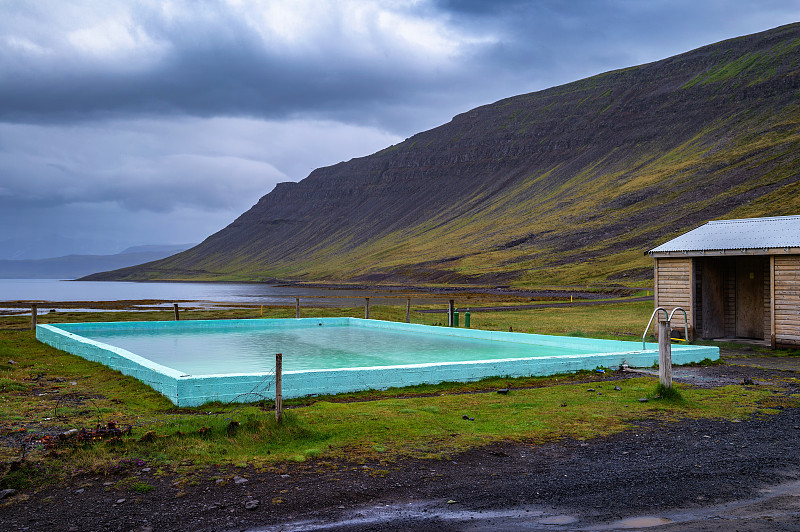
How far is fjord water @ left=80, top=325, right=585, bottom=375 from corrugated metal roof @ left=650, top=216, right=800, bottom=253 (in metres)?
5.72

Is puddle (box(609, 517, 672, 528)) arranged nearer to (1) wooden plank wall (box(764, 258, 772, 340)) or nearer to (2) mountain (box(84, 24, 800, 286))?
(1) wooden plank wall (box(764, 258, 772, 340))

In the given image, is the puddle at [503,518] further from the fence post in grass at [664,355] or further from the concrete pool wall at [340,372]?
the concrete pool wall at [340,372]

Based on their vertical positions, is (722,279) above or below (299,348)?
above

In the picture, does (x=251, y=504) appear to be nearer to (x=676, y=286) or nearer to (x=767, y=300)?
(x=676, y=286)

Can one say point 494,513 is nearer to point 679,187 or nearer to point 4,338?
point 4,338

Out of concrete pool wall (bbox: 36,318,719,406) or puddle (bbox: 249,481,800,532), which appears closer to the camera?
puddle (bbox: 249,481,800,532)

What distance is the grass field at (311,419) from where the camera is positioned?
7875mm

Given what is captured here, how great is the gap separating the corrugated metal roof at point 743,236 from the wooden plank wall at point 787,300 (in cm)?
61

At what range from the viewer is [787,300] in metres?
19.5

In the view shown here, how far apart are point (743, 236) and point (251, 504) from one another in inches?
779

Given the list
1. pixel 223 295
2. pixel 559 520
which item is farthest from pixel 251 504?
pixel 223 295

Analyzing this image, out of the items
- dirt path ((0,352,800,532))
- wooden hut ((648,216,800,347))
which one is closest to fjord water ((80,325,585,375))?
wooden hut ((648,216,800,347))

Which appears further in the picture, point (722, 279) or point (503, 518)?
point (722, 279)

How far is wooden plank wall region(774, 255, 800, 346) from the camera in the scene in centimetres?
1923
